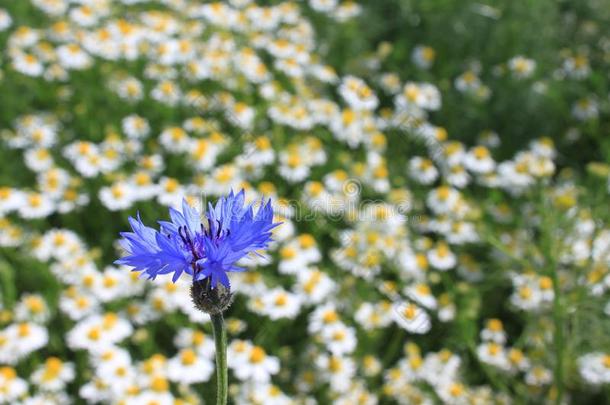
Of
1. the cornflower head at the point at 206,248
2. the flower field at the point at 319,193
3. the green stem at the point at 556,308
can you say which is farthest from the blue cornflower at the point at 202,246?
the green stem at the point at 556,308

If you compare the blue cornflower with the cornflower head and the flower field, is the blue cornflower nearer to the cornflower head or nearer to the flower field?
the cornflower head

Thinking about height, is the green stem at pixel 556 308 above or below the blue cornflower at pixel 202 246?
above

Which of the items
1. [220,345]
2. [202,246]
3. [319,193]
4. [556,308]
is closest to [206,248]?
[202,246]

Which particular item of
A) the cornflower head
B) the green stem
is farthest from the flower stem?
the green stem

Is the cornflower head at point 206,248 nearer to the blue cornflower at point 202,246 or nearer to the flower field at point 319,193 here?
the blue cornflower at point 202,246

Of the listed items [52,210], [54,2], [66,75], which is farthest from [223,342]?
[54,2]

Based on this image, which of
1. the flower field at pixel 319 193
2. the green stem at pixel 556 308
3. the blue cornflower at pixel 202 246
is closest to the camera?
the blue cornflower at pixel 202 246
